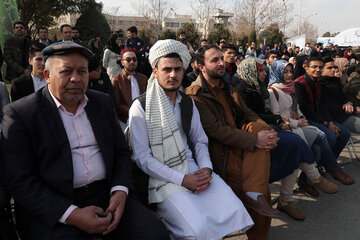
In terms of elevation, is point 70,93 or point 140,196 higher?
point 70,93

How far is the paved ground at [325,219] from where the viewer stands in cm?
292

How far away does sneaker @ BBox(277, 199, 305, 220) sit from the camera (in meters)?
3.16

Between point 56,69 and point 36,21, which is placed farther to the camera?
point 36,21

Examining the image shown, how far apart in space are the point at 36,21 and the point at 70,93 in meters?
22.2

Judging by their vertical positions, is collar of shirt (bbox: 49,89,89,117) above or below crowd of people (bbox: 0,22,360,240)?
above

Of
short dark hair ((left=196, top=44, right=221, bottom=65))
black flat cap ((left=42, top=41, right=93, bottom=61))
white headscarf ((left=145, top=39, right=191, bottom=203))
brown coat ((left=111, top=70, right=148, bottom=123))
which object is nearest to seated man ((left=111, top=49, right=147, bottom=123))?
brown coat ((left=111, top=70, right=148, bottom=123))

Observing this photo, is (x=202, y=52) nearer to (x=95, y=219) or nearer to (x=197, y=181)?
(x=197, y=181)

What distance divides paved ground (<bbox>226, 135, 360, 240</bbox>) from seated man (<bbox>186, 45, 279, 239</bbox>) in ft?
1.76

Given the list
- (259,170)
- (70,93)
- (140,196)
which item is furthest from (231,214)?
(70,93)

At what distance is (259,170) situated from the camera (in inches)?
99.5

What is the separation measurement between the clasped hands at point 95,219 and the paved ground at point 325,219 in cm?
146

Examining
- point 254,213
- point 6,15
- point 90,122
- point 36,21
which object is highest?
point 36,21

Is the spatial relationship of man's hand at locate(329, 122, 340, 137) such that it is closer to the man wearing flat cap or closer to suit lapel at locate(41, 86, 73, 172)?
the man wearing flat cap

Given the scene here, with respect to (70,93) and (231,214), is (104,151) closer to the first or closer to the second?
(70,93)
